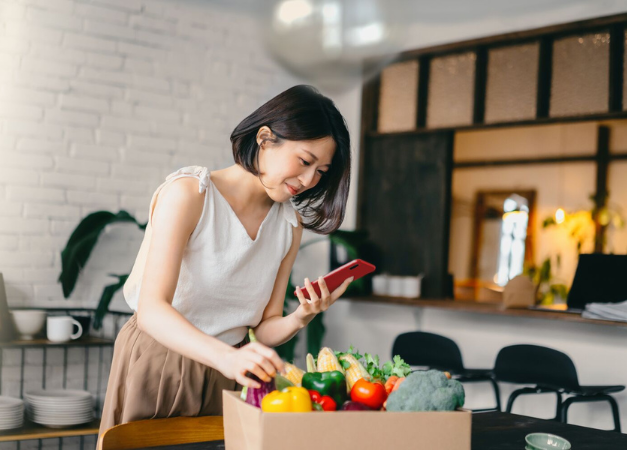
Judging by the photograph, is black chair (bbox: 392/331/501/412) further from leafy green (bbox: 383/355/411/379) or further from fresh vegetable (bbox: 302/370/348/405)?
fresh vegetable (bbox: 302/370/348/405)

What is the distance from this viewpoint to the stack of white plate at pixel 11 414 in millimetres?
2840

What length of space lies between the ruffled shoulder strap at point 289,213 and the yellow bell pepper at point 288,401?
0.73 meters

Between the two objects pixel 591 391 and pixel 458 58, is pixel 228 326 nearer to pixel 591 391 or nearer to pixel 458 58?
pixel 591 391

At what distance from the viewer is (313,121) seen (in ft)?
4.38

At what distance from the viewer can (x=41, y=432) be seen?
2854 millimetres

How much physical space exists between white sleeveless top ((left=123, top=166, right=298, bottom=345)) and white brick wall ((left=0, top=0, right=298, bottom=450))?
1.96m

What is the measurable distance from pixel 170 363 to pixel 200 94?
255cm

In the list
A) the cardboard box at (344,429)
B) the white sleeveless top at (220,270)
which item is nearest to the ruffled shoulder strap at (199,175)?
the white sleeveless top at (220,270)

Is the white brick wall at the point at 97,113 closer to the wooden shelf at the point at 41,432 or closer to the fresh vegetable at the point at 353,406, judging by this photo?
the wooden shelf at the point at 41,432

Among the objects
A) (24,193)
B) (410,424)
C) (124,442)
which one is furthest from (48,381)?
(410,424)

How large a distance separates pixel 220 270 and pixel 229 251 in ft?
0.15

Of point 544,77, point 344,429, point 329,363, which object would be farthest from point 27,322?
point 544,77

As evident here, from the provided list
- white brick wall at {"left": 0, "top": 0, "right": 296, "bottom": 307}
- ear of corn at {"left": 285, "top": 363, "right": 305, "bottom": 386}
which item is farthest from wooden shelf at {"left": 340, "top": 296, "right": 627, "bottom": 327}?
ear of corn at {"left": 285, "top": 363, "right": 305, "bottom": 386}

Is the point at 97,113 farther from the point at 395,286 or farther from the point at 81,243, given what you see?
the point at 395,286
